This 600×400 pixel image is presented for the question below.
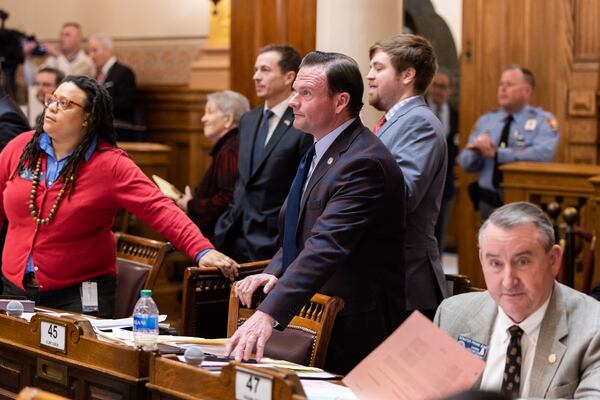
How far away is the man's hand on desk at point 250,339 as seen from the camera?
324 cm

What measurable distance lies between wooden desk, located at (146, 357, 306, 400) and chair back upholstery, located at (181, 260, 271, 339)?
1.26 m

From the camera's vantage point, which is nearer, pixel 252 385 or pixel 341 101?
pixel 252 385

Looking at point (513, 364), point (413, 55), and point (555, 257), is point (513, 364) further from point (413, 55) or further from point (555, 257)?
point (413, 55)

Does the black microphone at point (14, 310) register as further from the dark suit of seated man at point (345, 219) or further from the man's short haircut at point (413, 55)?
the man's short haircut at point (413, 55)

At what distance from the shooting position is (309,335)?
351 cm

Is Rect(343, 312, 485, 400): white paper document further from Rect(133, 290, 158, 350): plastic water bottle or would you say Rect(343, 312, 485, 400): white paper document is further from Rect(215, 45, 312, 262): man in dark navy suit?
Rect(215, 45, 312, 262): man in dark navy suit

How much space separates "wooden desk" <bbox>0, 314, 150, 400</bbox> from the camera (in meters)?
3.15

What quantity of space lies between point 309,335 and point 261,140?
2.18 m

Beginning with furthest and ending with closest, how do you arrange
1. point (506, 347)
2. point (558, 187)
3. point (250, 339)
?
point (558, 187) → point (250, 339) → point (506, 347)

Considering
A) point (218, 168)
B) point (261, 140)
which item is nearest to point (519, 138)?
point (218, 168)

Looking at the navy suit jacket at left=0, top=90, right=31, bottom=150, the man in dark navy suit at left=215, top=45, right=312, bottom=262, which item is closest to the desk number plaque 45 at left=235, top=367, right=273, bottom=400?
the man in dark navy suit at left=215, top=45, right=312, bottom=262

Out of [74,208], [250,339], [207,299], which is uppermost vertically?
[74,208]

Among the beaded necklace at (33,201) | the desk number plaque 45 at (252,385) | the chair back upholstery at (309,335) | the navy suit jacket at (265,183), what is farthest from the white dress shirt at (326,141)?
the navy suit jacket at (265,183)

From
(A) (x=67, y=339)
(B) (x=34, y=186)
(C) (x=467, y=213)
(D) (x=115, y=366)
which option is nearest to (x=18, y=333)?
(A) (x=67, y=339)
